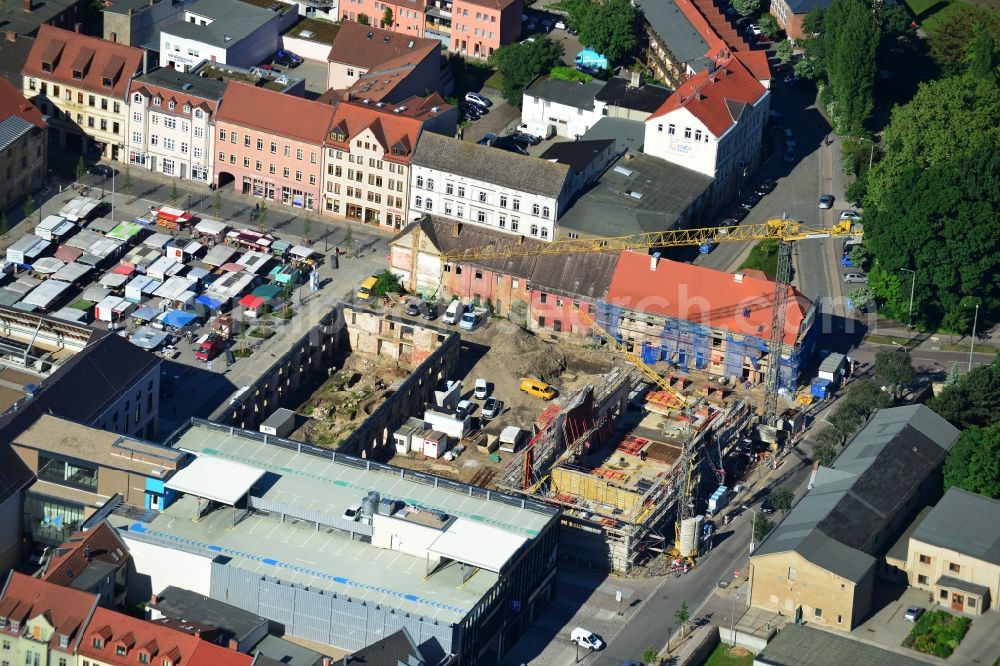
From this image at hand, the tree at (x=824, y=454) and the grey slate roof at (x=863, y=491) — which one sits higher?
the grey slate roof at (x=863, y=491)

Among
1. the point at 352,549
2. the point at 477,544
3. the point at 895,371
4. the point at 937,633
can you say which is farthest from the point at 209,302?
the point at 937,633

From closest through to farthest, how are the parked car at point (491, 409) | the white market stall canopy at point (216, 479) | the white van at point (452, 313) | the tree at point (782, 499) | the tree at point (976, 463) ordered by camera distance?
the white market stall canopy at point (216, 479), the tree at point (976, 463), the tree at point (782, 499), the parked car at point (491, 409), the white van at point (452, 313)

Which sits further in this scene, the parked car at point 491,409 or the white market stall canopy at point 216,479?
the parked car at point 491,409

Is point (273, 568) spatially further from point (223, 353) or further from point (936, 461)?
point (936, 461)

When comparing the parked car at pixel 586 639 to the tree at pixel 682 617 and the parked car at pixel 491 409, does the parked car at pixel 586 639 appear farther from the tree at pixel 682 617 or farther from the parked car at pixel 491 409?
the parked car at pixel 491 409

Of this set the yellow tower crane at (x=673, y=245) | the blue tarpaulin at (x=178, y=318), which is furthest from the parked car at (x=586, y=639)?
the blue tarpaulin at (x=178, y=318)

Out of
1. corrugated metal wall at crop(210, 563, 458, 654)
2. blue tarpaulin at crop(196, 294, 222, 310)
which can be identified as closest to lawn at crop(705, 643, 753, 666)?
corrugated metal wall at crop(210, 563, 458, 654)

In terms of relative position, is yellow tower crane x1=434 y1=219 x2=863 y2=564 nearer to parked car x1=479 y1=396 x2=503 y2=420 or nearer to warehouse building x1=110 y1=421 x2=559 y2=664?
parked car x1=479 y1=396 x2=503 y2=420
